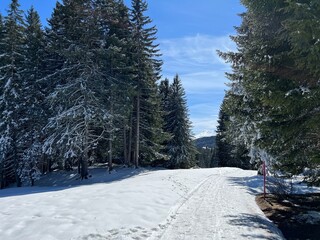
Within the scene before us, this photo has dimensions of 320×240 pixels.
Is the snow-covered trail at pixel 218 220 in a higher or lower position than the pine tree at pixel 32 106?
lower

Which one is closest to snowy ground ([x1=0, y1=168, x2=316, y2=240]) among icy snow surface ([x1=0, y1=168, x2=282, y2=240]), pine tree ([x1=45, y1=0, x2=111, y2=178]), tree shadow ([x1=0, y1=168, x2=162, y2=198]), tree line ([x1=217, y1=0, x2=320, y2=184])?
icy snow surface ([x1=0, y1=168, x2=282, y2=240])

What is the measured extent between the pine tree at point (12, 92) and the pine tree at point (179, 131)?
17087 millimetres

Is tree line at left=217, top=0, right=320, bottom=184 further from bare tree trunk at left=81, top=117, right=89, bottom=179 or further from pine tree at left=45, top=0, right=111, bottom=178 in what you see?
bare tree trunk at left=81, top=117, right=89, bottom=179

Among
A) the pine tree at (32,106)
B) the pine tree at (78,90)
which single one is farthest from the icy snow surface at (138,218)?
the pine tree at (32,106)

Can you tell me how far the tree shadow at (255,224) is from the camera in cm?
817

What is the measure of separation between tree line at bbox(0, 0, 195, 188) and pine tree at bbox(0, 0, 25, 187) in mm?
74

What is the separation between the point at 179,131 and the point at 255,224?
1138 inches

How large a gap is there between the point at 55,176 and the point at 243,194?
18.0m

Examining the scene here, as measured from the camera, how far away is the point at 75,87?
2278cm

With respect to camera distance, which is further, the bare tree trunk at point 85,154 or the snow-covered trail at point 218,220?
the bare tree trunk at point 85,154

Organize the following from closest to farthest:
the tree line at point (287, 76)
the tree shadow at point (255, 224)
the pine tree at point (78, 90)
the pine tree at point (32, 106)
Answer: the tree line at point (287, 76) → the tree shadow at point (255, 224) → the pine tree at point (78, 90) → the pine tree at point (32, 106)

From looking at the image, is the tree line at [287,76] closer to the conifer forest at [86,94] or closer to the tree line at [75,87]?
the conifer forest at [86,94]

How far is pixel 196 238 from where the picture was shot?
297 inches

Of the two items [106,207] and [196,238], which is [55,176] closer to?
[106,207]
